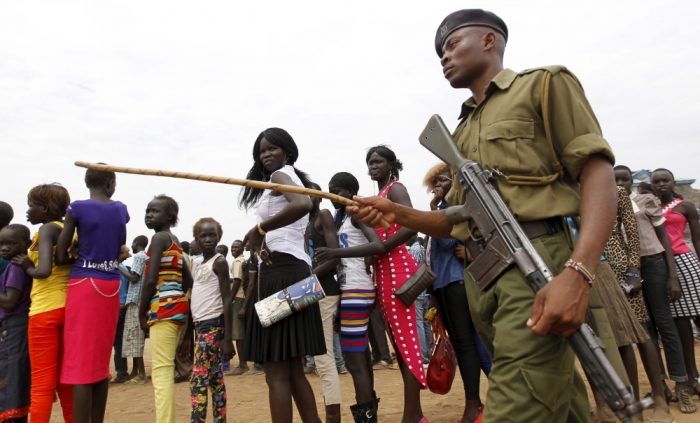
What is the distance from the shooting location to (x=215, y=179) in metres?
2.27

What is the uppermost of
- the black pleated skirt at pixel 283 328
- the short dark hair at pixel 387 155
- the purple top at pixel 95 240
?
the short dark hair at pixel 387 155

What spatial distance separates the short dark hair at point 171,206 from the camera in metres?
4.77

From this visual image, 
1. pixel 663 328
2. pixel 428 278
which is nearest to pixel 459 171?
pixel 428 278

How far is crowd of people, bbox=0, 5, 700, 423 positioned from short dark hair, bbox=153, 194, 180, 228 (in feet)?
0.09

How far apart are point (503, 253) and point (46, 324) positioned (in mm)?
3591

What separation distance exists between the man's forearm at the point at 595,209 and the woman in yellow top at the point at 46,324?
3736mm

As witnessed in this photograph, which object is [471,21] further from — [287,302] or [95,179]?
[95,179]

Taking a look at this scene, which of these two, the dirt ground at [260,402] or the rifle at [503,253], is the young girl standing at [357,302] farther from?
the rifle at [503,253]

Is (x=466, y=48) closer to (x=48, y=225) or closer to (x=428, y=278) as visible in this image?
(x=428, y=278)

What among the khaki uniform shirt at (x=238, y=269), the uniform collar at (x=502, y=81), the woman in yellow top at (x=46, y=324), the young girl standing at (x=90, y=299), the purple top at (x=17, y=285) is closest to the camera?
the uniform collar at (x=502, y=81)

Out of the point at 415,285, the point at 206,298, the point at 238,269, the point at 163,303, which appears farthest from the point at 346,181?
the point at 238,269

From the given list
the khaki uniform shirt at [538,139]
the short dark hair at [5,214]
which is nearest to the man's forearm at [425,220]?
the khaki uniform shirt at [538,139]

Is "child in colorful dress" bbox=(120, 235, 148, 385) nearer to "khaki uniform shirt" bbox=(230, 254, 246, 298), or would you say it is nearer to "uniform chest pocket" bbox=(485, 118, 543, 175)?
"khaki uniform shirt" bbox=(230, 254, 246, 298)

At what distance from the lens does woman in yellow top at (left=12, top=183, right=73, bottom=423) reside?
3938 millimetres
